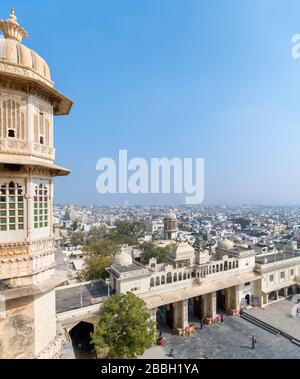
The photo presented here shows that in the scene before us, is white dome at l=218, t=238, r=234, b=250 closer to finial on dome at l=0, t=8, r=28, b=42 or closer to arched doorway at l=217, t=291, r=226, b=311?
arched doorway at l=217, t=291, r=226, b=311

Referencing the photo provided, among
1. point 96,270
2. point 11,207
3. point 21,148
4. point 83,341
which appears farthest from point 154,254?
point 21,148

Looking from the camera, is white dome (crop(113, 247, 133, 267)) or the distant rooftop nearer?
white dome (crop(113, 247, 133, 267))

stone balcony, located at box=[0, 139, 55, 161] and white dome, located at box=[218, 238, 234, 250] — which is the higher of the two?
stone balcony, located at box=[0, 139, 55, 161]

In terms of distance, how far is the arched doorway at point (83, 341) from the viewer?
711 inches

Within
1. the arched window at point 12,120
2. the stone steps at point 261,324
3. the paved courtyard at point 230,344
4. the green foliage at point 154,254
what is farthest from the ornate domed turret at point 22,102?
the green foliage at point 154,254

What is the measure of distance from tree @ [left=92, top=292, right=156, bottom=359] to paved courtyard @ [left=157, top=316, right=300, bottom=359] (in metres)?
4.44

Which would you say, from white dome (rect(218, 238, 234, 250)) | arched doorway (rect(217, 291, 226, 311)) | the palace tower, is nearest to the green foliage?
white dome (rect(218, 238, 234, 250))

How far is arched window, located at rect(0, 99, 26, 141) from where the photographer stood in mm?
6645

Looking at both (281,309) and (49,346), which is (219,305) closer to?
(281,309)

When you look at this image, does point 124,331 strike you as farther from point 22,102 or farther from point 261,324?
point 22,102

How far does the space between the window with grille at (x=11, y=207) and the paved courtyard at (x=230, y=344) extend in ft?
54.3

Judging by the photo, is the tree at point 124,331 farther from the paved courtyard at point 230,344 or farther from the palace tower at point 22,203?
the palace tower at point 22,203

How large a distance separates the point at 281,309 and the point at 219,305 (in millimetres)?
5977

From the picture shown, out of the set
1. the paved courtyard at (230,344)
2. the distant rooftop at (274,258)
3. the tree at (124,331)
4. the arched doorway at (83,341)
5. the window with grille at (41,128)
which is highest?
the window with grille at (41,128)
